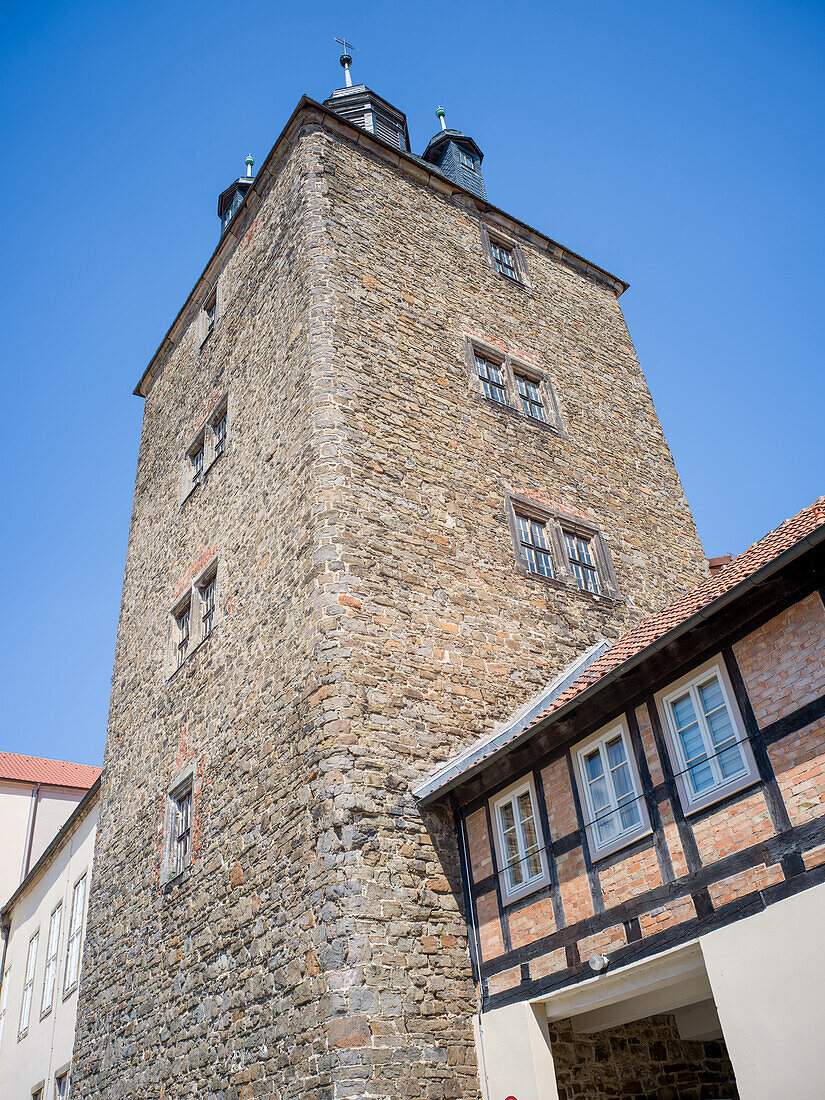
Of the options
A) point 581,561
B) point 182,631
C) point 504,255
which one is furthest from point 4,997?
point 504,255

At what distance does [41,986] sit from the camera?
18562 mm

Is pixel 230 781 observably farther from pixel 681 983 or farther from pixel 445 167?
pixel 445 167

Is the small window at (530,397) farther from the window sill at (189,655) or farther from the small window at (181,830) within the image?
the small window at (181,830)

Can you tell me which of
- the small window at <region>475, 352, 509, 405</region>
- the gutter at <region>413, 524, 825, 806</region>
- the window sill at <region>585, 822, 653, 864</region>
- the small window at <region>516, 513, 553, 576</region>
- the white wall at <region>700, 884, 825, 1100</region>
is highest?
the small window at <region>475, 352, 509, 405</region>

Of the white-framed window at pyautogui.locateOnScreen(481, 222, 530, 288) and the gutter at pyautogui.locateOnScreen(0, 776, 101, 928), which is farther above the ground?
the white-framed window at pyautogui.locateOnScreen(481, 222, 530, 288)

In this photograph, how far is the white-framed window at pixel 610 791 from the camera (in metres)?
7.96

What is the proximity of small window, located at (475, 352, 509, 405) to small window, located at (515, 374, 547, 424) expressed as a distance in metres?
0.32

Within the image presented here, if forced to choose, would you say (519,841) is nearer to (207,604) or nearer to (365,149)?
(207,604)

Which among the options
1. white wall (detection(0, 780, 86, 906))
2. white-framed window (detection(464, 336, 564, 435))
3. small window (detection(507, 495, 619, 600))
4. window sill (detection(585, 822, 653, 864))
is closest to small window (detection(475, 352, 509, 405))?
white-framed window (detection(464, 336, 564, 435))

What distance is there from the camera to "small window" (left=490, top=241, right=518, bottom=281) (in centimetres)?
1723

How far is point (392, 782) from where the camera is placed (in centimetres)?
948

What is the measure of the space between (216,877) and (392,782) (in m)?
2.89

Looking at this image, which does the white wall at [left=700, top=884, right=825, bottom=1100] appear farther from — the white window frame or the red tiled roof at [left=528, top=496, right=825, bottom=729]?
the white window frame

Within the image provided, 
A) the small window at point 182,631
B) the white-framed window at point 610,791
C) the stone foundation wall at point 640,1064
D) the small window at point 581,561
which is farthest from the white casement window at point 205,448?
the stone foundation wall at point 640,1064
